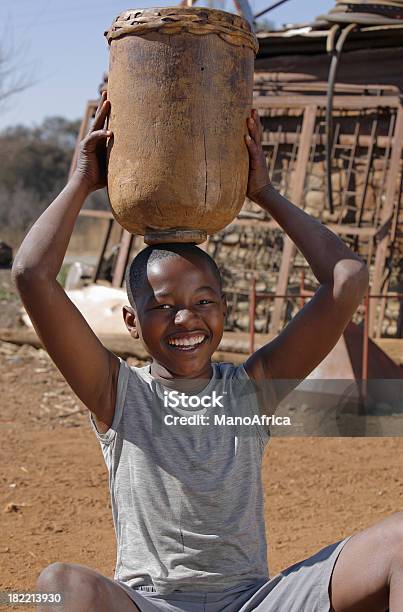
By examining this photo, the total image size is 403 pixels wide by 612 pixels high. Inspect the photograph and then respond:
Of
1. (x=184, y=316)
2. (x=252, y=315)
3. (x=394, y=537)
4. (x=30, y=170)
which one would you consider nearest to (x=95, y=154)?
(x=184, y=316)

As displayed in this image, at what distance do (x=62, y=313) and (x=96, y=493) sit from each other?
3060mm

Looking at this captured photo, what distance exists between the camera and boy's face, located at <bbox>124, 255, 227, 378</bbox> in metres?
2.18

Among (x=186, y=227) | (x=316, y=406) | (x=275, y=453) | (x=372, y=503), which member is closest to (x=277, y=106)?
(x=316, y=406)

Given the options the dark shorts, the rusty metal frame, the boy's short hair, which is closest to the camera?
the dark shorts

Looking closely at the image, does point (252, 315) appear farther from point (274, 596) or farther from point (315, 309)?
point (274, 596)

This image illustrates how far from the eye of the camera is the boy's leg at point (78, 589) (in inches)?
70.2

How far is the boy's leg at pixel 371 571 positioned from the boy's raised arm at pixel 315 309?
47 cm

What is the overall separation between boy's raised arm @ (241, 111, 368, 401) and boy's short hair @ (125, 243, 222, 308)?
9.2 inches

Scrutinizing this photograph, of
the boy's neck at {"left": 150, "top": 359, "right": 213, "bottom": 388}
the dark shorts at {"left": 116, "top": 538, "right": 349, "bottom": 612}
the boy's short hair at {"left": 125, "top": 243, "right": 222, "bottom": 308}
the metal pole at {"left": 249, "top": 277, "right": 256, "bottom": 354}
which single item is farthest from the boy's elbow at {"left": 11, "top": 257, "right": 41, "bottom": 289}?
the metal pole at {"left": 249, "top": 277, "right": 256, "bottom": 354}

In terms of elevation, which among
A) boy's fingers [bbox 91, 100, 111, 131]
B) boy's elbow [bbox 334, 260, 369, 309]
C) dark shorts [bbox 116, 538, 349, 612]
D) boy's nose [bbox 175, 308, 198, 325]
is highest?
boy's fingers [bbox 91, 100, 111, 131]

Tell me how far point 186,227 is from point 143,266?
15 cm

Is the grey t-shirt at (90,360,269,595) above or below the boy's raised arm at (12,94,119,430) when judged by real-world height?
below

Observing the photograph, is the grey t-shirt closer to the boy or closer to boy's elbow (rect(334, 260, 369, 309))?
the boy

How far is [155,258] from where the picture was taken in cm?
223
